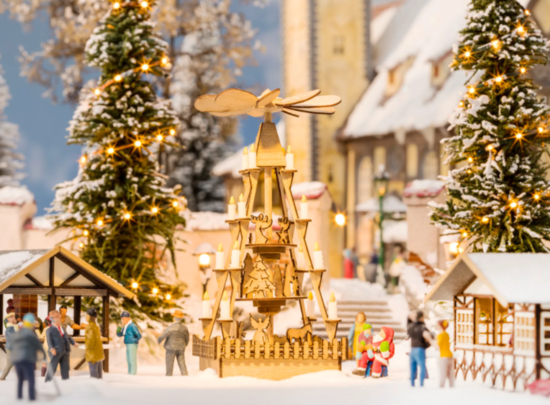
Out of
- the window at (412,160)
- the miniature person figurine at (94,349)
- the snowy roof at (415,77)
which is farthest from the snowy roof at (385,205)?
the miniature person figurine at (94,349)

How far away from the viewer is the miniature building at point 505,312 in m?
14.7

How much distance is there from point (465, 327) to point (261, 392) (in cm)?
391

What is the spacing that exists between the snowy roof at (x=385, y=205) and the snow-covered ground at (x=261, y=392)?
24035 mm

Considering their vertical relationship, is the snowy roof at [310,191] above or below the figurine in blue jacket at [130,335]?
above

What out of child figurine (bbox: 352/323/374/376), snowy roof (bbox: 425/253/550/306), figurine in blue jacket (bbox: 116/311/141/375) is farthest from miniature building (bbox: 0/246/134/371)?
snowy roof (bbox: 425/253/550/306)

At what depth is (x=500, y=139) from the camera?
1964 centimetres

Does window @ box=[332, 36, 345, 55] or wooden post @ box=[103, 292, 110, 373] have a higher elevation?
window @ box=[332, 36, 345, 55]

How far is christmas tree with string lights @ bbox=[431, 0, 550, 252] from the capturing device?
63.3 feet

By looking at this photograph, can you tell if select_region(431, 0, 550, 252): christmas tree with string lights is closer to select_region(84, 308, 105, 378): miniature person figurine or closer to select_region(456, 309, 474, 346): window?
select_region(456, 309, 474, 346): window

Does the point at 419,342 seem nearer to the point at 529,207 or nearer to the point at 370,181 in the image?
the point at 529,207

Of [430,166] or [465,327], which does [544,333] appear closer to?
[465,327]

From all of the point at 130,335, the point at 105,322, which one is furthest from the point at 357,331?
the point at 105,322

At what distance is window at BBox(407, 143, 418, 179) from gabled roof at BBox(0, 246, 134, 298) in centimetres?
2436

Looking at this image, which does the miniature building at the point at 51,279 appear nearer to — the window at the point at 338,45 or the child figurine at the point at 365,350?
the child figurine at the point at 365,350
